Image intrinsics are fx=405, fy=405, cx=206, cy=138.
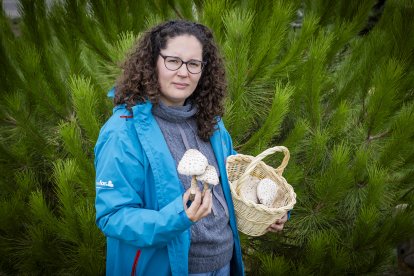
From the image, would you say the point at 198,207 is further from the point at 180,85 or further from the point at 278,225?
the point at 278,225

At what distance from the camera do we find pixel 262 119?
7.76 ft

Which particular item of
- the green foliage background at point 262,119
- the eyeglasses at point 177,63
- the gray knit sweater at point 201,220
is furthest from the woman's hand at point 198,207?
the green foliage background at point 262,119

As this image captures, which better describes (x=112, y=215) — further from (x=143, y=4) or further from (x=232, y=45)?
(x=143, y=4)

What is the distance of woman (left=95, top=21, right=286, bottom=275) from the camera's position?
44.6 inches

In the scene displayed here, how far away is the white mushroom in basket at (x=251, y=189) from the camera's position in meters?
1.58

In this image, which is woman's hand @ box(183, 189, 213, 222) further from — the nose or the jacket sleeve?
the nose

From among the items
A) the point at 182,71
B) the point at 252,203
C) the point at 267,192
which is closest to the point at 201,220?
the point at 252,203

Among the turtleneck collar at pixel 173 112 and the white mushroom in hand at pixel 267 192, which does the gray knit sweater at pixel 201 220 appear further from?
the white mushroom in hand at pixel 267 192

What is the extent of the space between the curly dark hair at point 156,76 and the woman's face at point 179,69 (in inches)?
0.9

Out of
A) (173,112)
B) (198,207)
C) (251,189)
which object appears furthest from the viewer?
(251,189)

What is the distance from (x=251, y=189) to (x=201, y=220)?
0.37 meters

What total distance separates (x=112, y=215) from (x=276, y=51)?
4.26 ft

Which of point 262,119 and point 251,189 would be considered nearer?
point 251,189

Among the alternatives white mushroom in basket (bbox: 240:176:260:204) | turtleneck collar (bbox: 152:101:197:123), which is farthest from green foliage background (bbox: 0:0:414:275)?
turtleneck collar (bbox: 152:101:197:123)
